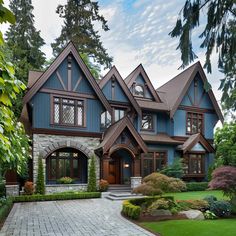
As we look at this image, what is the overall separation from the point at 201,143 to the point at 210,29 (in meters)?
20.5

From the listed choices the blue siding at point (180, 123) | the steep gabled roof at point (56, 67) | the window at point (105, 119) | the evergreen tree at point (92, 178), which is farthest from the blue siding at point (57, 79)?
the blue siding at point (180, 123)

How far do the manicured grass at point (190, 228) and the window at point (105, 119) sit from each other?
487 inches

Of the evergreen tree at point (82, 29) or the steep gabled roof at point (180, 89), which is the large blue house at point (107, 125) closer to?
the steep gabled roof at point (180, 89)

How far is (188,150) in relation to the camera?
24109 millimetres

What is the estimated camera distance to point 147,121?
25.0m

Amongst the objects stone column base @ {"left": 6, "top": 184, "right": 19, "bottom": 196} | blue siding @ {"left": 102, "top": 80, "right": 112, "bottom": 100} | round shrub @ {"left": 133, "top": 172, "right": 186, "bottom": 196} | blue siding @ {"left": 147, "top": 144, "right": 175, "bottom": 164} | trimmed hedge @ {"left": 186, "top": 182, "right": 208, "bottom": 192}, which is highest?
blue siding @ {"left": 102, "top": 80, "right": 112, "bottom": 100}

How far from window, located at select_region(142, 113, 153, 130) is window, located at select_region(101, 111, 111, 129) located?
3.36 meters

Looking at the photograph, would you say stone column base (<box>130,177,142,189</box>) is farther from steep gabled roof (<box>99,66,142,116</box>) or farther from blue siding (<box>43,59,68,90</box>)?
blue siding (<box>43,59,68,90</box>)

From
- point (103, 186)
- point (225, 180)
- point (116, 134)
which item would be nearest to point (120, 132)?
point (116, 134)

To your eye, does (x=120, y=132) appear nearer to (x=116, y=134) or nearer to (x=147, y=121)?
(x=116, y=134)

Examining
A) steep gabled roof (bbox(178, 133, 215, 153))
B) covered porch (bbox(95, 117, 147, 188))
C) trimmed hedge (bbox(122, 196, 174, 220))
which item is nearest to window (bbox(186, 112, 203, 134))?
steep gabled roof (bbox(178, 133, 215, 153))

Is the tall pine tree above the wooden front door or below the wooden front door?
above

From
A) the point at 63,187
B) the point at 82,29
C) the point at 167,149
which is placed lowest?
the point at 63,187

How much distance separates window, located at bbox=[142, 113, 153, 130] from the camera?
24.8 meters
